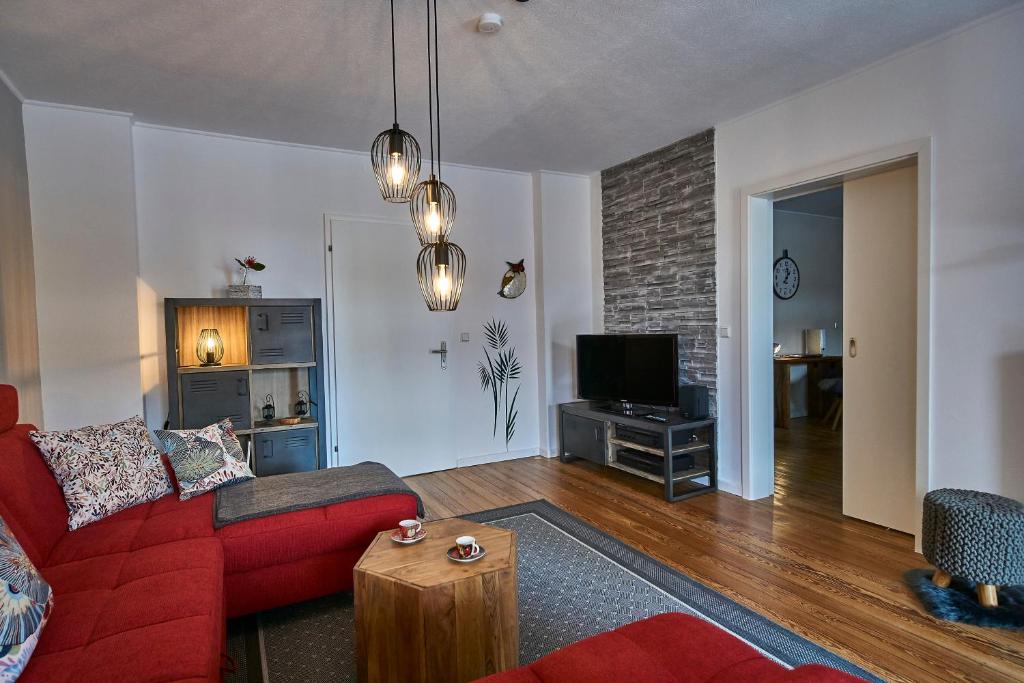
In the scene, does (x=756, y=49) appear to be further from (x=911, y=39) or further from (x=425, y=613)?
(x=425, y=613)

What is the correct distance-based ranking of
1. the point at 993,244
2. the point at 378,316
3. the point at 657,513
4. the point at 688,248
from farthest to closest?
→ the point at 378,316
the point at 688,248
the point at 657,513
the point at 993,244

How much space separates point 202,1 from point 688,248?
326 centimetres

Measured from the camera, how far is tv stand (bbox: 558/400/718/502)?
3723 mm

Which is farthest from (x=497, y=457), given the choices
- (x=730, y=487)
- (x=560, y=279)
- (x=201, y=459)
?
(x=201, y=459)

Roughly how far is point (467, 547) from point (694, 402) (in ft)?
8.15

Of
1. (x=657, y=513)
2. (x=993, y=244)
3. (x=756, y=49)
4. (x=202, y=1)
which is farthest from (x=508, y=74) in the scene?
(x=657, y=513)

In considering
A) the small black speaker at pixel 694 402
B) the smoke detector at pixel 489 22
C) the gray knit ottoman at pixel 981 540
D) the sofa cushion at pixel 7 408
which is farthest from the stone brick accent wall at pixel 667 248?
the sofa cushion at pixel 7 408

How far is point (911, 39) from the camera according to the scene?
2.65 metres

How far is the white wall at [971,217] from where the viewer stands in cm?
244

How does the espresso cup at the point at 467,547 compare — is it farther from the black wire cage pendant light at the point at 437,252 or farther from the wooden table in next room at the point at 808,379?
the wooden table in next room at the point at 808,379

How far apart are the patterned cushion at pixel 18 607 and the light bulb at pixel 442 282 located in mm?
1387

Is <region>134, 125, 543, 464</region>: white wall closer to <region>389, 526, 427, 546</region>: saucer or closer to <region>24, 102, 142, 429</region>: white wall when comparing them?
<region>24, 102, 142, 429</region>: white wall

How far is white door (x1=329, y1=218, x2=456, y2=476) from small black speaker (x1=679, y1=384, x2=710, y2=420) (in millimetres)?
1925

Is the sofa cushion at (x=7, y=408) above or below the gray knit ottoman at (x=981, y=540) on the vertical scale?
above
